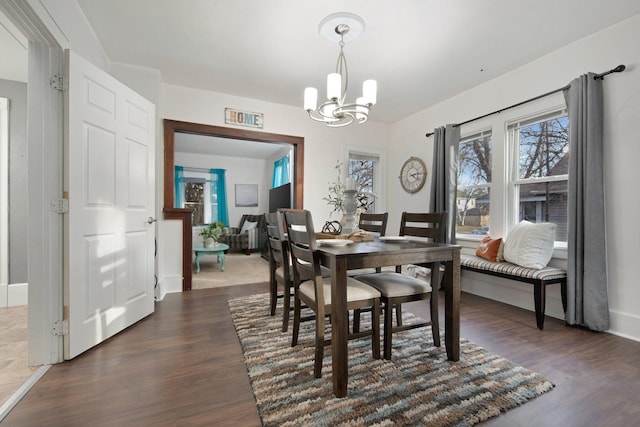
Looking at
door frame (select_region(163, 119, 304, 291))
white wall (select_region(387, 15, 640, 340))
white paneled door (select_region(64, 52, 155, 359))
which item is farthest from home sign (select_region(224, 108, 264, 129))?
white wall (select_region(387, 15, 640, 340))

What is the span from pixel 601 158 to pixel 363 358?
2528 mm

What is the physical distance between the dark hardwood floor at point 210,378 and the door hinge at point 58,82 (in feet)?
5.79

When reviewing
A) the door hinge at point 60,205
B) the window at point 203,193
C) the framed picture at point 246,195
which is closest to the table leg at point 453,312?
the door hinge at point 60,205

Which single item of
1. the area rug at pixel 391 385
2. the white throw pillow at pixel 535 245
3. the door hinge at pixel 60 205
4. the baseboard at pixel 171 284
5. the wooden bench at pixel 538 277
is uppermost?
the door hinge at pixel 60 205

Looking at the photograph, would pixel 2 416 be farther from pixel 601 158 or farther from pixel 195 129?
pixel 601 158

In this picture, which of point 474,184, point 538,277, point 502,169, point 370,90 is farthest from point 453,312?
point 474,184

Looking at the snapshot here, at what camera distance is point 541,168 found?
298 centimetres

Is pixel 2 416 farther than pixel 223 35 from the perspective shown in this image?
No

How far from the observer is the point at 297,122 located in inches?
168

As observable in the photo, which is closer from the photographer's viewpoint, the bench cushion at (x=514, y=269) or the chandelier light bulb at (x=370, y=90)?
the chandelier light bulb at (x=370, y=90)

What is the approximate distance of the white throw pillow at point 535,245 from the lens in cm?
262

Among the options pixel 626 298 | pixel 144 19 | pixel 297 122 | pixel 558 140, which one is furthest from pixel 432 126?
pixel 144 19

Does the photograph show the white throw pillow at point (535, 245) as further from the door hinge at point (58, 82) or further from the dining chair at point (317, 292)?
the door hinge at point (58, 82)

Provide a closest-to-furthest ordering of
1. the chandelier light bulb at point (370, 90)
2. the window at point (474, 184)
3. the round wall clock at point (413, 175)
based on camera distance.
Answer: the chandelier light bulb at point (370, 90) → the window at point (474, 184) → the round wall clock at point (413, 175)
